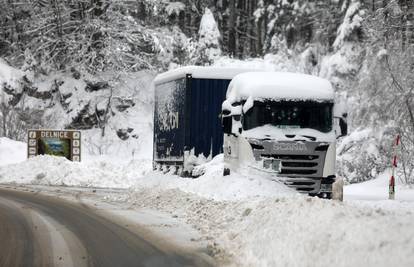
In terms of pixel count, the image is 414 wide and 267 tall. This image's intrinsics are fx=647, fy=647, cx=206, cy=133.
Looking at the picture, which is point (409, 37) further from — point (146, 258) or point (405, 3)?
point (146, 258)

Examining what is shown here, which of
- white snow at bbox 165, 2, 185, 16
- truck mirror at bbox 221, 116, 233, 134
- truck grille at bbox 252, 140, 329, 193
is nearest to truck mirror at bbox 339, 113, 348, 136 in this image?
truck grille at bbox 252, 140, 329, 193

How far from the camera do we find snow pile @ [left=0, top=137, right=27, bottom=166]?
29.1 metres

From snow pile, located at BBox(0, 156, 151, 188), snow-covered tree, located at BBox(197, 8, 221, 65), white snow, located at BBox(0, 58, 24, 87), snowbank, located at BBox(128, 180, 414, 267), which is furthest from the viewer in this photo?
snow-covered tree, located at BBox(197, 8, 221, 65)

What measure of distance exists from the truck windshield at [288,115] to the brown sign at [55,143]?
48.6 ft

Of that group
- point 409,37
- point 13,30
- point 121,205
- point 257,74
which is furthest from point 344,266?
point 13,30

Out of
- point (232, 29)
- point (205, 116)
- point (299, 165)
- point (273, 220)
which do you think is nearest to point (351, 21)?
point (232, 29)

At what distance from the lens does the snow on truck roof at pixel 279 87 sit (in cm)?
1396

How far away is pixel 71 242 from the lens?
10008 mm

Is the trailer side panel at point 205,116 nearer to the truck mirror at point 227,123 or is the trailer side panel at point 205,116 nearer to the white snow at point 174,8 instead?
the truck mirror at point 227,123

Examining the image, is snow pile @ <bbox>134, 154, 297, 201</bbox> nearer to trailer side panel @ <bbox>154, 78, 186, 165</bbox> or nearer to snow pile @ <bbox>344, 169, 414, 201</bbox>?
trailer side panel @ <bbox>154, 78, 186, 165</bbox>

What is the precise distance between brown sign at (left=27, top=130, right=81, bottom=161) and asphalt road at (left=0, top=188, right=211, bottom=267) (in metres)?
12.3

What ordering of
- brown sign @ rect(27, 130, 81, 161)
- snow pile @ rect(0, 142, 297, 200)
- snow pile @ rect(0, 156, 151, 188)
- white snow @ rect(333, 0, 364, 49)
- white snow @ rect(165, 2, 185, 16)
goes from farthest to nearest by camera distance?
white snow @ rect(165, 2, 185, 16)
white snow @ rect(333, 0, 364, 49)
brown sign @ rect(27, 130, 81, 161)
snow pile @ rect(0, 156, 151, 188)
snow pile @ rect(0, 142, 297, 200)

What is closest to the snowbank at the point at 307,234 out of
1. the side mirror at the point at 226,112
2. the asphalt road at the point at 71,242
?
the asphalt road at the point at 71,242

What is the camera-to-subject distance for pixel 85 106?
3947cm
